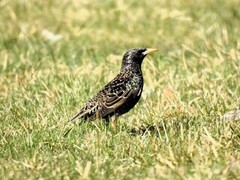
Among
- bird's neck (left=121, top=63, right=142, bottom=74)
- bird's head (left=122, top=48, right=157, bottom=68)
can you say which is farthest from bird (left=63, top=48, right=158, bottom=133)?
bird's head (left=122, top=48, right=157, bottom=68)

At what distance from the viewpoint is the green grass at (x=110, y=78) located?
21.5ft

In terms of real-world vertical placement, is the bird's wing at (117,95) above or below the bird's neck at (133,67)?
below

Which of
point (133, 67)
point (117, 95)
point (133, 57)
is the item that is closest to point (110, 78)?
point (133, 57)

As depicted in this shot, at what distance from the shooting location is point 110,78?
33.1ft

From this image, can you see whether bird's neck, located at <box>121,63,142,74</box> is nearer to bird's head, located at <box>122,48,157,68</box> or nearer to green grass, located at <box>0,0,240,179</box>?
bird's head, located at <box>122,48,157,68</box>

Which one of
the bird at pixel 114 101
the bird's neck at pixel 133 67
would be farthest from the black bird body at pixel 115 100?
the bird's neck at pixel 133 67

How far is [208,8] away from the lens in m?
14.0

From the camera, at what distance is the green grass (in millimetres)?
6559

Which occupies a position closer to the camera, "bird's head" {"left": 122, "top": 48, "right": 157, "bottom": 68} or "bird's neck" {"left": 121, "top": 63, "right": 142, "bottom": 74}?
"bird's neck" {"left": 121, "top": 63, "right": 142, "bottom": 74}

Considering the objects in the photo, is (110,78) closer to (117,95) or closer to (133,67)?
(133,67)

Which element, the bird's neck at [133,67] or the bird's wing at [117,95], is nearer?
the bird's wing at [117,95]

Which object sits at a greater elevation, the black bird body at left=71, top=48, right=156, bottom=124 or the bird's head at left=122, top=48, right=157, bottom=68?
the bird's head at left=122, top=48, right=157, bottom=68

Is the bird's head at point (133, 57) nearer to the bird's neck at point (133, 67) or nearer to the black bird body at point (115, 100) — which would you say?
the bird's neck at point (133, 67)

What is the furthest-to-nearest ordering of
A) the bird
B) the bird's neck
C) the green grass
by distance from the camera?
the bird's neck, the bird, the green grass
